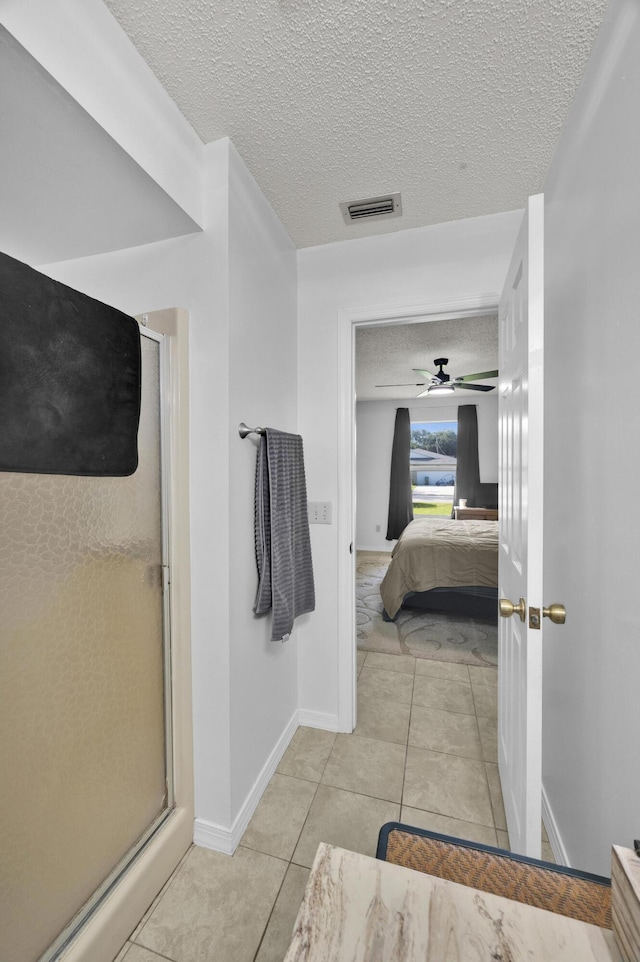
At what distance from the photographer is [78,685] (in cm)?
106

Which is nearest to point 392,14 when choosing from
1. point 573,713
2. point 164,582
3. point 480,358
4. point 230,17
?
point 230,17

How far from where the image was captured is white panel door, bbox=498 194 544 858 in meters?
Result: 1.05

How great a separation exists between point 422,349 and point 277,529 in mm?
2946

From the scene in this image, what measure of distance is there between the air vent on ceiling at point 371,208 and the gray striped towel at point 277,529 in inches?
39.5

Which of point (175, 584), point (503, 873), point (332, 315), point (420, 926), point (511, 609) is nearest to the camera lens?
point (420, 926)

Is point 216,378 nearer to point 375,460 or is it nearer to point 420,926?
point 420,926

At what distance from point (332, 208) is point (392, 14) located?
0.74m

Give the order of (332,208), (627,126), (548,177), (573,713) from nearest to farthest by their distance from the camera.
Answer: (627,126)
(573,713)
(548,177)
(332,208)

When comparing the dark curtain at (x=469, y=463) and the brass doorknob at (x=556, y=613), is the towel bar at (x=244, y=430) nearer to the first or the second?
the brass doorknob at (x=556, y=613)

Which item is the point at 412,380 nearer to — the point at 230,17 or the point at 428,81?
the point at 428,81

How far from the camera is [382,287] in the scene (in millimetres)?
1952

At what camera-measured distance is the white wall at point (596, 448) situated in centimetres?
93

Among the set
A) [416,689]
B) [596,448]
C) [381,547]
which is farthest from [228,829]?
[381,547]

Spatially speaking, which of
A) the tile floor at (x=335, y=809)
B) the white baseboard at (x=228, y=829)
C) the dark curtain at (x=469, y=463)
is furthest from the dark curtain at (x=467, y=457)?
the white baseboard at (x=228, y=829)
